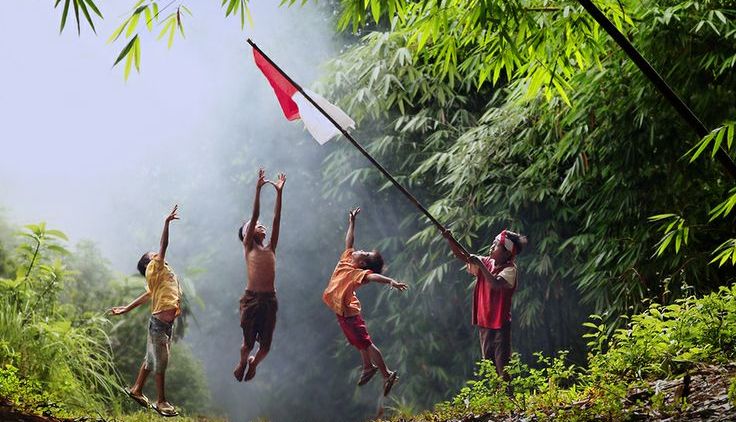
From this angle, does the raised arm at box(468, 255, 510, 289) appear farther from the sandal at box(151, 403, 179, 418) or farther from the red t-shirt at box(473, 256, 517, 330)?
the sandal at box(151, 403, 179, 418)

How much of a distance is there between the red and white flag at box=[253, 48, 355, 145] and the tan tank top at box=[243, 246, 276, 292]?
83cm

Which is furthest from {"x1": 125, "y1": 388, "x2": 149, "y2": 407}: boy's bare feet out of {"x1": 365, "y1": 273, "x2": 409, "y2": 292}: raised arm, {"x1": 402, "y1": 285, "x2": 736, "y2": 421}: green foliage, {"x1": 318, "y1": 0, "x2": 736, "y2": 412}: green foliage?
{"x1": 318, "y1": 0, "x2": 736, "y2": 412}: green foliage

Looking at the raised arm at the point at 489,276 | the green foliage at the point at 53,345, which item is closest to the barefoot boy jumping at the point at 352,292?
the raised arm at the point at 489,276

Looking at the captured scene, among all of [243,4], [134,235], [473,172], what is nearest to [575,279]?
[473,172]

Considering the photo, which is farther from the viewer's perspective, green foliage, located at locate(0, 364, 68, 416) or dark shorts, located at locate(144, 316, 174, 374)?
dark shorts, located at locate(144, 316, 174, 374)

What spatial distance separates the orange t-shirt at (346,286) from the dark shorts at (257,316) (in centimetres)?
40

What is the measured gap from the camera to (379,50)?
722 cm

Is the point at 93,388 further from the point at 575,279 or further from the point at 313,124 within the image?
the point at 575,279

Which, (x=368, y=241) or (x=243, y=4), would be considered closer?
(x=243, y=4)

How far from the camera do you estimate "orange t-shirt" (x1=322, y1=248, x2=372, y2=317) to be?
5.45 m

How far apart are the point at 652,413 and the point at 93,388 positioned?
3.64 meters

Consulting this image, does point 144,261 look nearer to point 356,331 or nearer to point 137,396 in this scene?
point 137,396

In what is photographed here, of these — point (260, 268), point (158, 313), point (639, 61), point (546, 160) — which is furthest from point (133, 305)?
point (639, 61)

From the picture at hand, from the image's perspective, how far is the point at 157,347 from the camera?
555 cm
